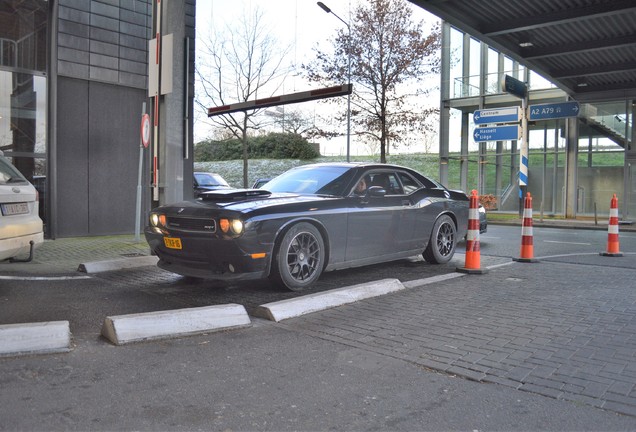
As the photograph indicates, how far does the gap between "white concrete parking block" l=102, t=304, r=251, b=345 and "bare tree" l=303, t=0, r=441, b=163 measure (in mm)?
20790

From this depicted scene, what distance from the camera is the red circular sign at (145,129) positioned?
9.52 meters

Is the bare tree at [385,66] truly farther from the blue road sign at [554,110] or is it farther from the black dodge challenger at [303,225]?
the black dodge challenger at [303,225]

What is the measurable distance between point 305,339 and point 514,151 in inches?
920

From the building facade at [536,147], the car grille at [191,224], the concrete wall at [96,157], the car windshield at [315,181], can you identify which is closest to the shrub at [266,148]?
the building facade at [536,147]

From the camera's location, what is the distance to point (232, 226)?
529 cm

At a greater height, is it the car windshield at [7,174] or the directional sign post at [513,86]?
the directional sign post at [513,86]

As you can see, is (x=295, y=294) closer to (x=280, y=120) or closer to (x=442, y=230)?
(x=442, y=230)

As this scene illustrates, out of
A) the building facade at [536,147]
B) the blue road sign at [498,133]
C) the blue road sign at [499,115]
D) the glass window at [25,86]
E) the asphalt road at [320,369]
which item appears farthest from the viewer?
the building facade at [536,147]

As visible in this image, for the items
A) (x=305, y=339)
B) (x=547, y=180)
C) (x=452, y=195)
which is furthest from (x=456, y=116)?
(x=305, y=339)

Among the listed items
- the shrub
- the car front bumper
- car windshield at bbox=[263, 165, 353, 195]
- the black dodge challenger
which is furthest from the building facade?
the car front bumper

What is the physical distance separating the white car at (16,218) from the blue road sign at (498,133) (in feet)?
58.0

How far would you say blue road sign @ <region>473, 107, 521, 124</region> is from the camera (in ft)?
64.8

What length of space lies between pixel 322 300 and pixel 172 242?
180 cm

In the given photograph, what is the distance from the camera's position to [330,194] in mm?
6449
